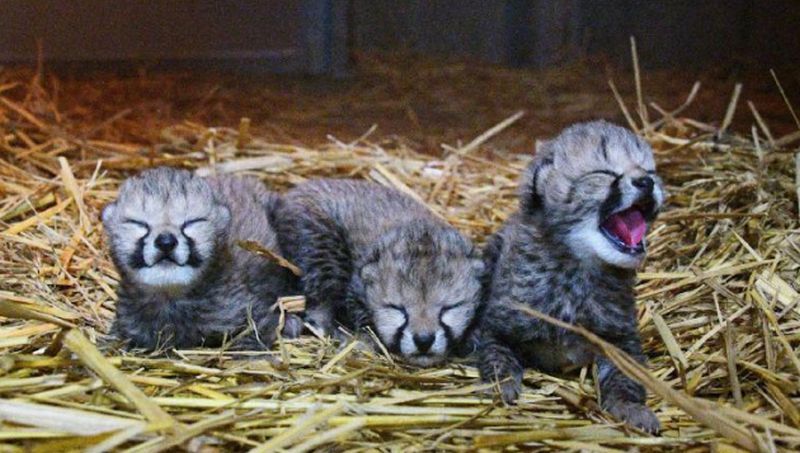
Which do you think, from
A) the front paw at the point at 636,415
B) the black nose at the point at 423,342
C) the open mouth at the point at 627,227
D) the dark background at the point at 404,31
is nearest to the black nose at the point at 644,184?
the open mouth at the point at 627,227

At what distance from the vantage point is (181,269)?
3.47 metres

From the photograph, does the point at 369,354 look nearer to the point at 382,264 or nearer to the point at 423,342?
the point at 423,342

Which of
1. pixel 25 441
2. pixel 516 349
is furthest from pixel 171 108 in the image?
pixel 25 441

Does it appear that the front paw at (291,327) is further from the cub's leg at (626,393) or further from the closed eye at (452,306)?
the cub's leg at (626,393)

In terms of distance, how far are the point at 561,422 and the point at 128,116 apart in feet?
13.4

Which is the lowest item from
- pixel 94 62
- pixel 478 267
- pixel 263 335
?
pixel 263 335

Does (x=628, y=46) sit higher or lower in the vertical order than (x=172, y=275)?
higher

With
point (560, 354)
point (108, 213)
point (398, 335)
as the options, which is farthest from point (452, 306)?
point (108, 213)

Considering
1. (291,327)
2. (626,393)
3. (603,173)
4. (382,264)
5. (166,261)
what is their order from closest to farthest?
1. (626,393)
2. (603,173)
3. (166,261)
4. (382,264)
5. (291,327)

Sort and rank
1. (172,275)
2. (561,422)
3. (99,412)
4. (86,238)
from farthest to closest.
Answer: (86,238) < (172,275) < (561,422) < (99,412)

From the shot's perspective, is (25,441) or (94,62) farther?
(94,62)

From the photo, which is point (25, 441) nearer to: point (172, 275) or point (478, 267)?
point (172, 275)

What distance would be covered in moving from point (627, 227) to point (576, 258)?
213mm

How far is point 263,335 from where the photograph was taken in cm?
378
